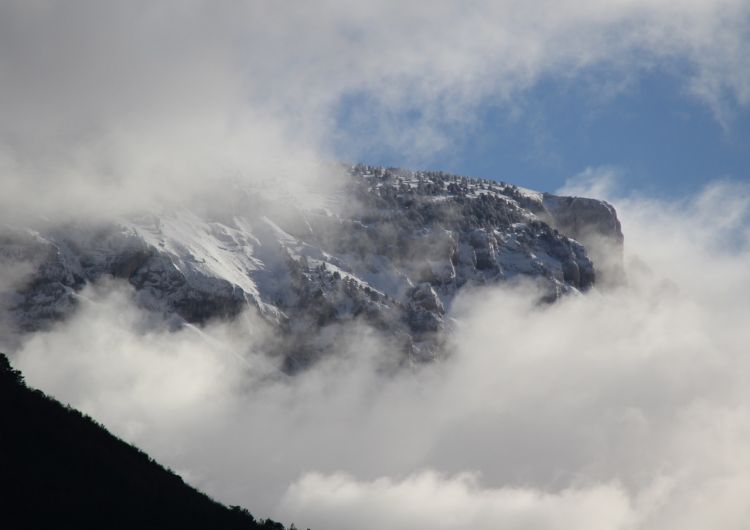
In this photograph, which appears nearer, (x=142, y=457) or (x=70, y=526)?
(x=70, y=526)

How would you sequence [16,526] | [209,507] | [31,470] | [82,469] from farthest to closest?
[209,507], [82,469], [31,470], [16,526]

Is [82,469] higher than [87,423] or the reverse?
the reverse

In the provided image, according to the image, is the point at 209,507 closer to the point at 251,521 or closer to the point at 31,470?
the point at 251,521

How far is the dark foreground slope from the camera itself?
169 ft

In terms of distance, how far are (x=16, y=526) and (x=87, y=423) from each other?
70.2 feet

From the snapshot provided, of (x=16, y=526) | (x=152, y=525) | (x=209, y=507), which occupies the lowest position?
(x=16, y=526)

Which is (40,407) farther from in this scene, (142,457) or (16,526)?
(16,526)

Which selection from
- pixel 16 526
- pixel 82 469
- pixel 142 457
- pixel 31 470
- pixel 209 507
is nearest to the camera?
pixel 16 526

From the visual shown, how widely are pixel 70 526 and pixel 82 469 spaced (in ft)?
30.0

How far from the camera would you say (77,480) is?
57188 millimetres

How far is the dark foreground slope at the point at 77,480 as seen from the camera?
169 feet

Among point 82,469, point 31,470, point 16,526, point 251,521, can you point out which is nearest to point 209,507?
point 251,521

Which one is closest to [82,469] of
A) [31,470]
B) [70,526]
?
[31,470]

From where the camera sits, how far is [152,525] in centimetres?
5519
